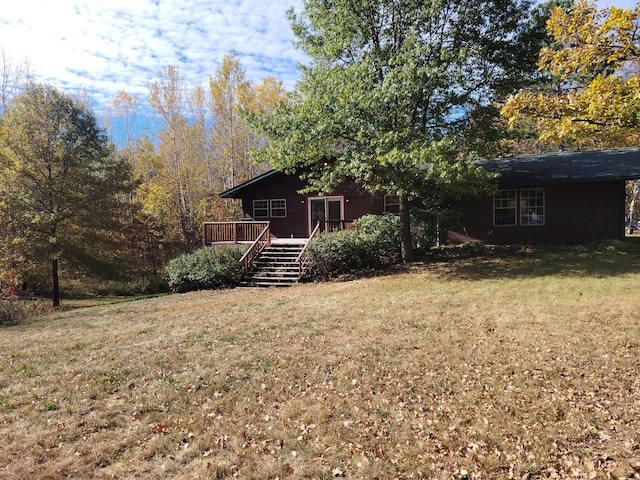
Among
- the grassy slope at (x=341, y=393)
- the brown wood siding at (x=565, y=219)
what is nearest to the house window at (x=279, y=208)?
the brown wood siding at (x=565, y=219)

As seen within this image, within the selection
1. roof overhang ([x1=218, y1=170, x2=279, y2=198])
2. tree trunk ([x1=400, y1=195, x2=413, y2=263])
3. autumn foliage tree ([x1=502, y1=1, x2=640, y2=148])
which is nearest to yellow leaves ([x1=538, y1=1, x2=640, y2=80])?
autumn foliage tree ([x1=502, y1=1, x2=640, y2=148])

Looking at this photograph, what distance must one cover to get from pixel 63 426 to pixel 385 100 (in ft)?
32.0

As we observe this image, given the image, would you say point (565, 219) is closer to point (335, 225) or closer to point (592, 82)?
point (335, 225)

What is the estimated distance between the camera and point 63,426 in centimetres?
397

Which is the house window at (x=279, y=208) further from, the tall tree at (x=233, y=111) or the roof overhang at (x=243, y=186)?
the tall tree at (x=233, y=111)

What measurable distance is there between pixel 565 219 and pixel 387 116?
8827 millimetres

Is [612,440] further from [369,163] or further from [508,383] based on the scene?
[369,163]

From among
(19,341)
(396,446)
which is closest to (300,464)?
(396,446)

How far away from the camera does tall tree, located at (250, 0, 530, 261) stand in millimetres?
10656

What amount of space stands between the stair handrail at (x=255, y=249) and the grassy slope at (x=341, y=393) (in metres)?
5.57

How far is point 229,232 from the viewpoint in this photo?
16344mm

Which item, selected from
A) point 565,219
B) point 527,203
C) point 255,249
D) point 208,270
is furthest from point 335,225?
point 565,219

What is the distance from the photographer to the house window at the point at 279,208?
18672mm

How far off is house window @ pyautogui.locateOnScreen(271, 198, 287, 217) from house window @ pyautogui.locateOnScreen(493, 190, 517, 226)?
9284 mm
